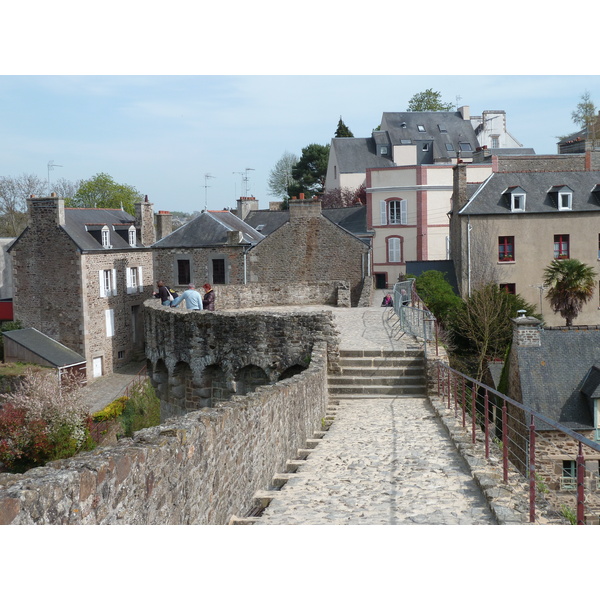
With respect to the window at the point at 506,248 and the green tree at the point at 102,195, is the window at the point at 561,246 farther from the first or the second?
the green tree at the point at 102,195

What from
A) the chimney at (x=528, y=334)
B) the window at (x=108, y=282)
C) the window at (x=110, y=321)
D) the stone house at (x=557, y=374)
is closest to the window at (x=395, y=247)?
the window at (x=108, y=282)

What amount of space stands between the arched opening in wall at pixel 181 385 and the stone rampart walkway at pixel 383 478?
4273mm

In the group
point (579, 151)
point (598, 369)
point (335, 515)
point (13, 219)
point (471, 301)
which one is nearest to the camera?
point (335, 515)

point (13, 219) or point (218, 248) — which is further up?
point (13, 219)

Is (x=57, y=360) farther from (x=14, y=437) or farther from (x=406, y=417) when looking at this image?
(x=406, y=417)

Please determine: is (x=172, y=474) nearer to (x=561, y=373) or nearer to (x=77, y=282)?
(x=561, y=373)

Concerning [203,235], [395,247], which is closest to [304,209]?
[203,235]

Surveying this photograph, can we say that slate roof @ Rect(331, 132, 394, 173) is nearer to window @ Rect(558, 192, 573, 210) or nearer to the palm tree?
window @ Rect(558, 192, 573, 210)

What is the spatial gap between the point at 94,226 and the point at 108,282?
2.90 m

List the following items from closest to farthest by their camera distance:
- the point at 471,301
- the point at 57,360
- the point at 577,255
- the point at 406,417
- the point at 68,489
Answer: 1. the point at 68,489
2. the point at 406,417
3. the point at 471,301
4. the point at 577,255
5. the point at 57,360

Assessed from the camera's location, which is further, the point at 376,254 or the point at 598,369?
the point at 376,254

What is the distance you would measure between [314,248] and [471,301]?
22.0ft

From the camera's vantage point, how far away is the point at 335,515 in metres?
6.08

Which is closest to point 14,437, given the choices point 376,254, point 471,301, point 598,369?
point 471,301
